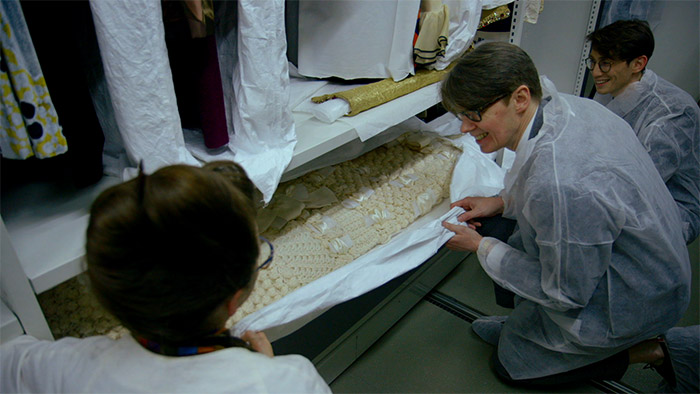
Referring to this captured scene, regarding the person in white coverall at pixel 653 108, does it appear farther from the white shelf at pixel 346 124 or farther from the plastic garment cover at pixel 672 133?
the white shelf at pixel 346 124

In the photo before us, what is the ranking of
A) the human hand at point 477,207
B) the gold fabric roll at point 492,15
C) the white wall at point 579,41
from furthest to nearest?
the white wall at point 579,41, the gold fabric roll at point 492,15, the human hand at point 477,207

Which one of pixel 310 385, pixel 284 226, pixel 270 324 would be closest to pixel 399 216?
pixel 284 226

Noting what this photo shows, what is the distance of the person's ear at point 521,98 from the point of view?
993mm

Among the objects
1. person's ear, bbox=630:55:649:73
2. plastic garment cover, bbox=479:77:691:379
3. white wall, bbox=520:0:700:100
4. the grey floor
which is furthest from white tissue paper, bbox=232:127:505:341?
white wall, bbox=520:0:700:100

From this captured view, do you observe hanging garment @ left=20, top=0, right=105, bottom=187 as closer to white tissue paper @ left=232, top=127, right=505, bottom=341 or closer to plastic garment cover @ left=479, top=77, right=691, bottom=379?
white tissue paper @ left=232, top=127, right=505, bottom=341

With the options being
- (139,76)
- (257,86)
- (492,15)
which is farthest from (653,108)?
(139,76)

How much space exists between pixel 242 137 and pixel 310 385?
20.8 inches

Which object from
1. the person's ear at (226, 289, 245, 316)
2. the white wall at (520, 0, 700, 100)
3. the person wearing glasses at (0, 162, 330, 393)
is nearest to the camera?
the person wearing glasses at (0, 162, 330, 393)

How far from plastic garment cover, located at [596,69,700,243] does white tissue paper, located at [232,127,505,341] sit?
1.72ft

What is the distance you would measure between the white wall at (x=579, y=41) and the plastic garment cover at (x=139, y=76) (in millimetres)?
2071

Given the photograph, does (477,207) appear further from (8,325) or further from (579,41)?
(579,41)

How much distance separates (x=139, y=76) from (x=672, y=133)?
60.5 inches

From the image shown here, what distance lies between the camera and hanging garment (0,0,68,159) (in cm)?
58

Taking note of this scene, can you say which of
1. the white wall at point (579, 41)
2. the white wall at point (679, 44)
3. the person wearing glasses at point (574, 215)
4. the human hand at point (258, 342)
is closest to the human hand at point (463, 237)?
the person wearing glasses at point (574, 215)
